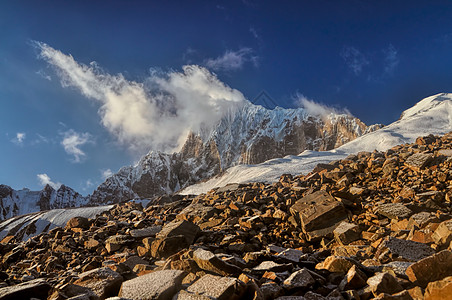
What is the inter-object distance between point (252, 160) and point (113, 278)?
11220 centimetres

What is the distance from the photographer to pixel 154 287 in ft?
10.8

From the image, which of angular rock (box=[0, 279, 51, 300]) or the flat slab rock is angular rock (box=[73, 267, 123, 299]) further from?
the flat slab rock

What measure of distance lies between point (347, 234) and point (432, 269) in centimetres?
336

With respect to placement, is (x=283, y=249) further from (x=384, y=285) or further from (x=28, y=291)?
(x=28, y=291)

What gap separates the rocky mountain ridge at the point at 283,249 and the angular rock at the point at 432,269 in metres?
Result: 0.01

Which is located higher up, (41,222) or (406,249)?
(41,222)

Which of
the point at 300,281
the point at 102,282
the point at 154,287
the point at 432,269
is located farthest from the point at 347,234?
the point at 102,282

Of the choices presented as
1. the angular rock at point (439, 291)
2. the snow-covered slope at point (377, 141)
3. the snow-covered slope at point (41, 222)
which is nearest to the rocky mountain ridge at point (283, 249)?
the angular rock at point (439, 291)

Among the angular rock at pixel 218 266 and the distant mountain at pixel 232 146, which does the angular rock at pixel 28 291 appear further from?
the distant mountain at pixel 232 146

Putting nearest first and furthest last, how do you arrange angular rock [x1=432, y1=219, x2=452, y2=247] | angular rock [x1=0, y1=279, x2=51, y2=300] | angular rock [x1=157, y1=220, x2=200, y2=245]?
angular rock [x1=0, y1=279, x2=51, y2=300] < angular rock [x1=432, y1=219, x2=452, y2=247] < angular rock [x1=157, y1=220, x2=200, y2=245]

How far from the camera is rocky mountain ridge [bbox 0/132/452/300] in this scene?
321 cm

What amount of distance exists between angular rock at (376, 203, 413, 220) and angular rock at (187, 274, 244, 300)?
584 centimetres

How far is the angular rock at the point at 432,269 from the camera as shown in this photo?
316 cm

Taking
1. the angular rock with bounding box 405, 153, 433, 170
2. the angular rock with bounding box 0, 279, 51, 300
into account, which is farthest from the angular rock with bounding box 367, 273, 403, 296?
the angular rock with bounding box 405, 153, 433, 170
